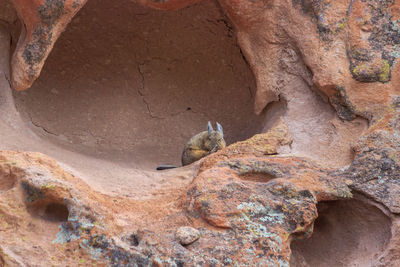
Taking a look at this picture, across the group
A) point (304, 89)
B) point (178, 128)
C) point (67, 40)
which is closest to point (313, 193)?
point (304, 89)

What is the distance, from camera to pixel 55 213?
2092mm

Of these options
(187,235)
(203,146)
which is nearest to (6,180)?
(187,235)

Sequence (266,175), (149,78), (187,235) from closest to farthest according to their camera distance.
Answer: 1. (187,235)
2. (266,175)
3. (149,78)

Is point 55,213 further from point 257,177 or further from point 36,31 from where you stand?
point 36,31

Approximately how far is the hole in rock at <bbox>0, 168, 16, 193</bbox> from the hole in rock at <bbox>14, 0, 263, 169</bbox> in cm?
150

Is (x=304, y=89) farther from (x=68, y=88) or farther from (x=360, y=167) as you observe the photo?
(x=68, y=88)

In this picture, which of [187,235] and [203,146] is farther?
[203,146]

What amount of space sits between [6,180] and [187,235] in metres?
0.84

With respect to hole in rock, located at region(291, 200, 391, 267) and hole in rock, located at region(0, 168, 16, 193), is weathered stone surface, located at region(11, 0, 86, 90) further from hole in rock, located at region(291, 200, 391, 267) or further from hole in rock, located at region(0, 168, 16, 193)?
hole in rock, located at region(291, 200, 391, 267)

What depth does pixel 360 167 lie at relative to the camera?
241cm

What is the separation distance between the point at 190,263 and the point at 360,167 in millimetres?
1034

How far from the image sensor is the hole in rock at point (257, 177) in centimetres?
233

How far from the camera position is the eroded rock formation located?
196 centimetres

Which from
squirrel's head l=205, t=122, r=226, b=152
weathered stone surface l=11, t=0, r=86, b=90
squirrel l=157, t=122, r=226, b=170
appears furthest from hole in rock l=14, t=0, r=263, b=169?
weathered stone surface l=11, t=0, r=86, b=90
